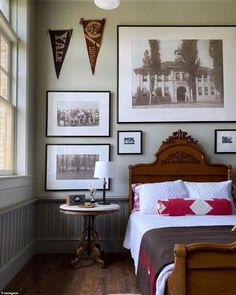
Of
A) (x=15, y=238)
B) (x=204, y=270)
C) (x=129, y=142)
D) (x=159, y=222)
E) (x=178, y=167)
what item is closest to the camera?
(x=204, y=270)

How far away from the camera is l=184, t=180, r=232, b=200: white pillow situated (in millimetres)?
3771

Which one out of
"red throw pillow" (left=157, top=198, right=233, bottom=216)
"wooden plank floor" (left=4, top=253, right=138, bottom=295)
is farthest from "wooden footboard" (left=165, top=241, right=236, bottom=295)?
"red throw pillow" (left=157, top=198, right=233, bottom=216)

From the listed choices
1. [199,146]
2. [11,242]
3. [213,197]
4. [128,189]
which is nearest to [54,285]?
[11,242]

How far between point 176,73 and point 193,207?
5.98 feet

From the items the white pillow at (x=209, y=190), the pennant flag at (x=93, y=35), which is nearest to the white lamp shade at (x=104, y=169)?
the white pillow at (x=209, y=190)

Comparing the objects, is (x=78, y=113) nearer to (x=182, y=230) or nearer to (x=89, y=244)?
(x=89, y=244)

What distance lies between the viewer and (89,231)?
382 cm

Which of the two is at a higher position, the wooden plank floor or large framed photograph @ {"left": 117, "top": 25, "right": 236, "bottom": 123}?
large framed photograph @ {"left": 117, "top": 25, "right": 236, "bottom": 123}

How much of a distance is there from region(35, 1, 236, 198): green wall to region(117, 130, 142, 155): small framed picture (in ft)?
0.22

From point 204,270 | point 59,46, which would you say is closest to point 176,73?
point 59,46

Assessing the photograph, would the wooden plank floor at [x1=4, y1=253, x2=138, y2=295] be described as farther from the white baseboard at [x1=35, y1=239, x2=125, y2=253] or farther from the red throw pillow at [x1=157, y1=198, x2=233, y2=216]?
the red throw pillow at [x1=157, y1=198, x2=233, y2=216]

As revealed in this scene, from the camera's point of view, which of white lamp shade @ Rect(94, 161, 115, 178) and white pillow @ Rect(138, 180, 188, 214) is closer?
white pillow @ Rect(138, 180, 188, 214)

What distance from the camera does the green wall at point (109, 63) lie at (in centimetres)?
431

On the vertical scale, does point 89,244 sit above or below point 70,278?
above
